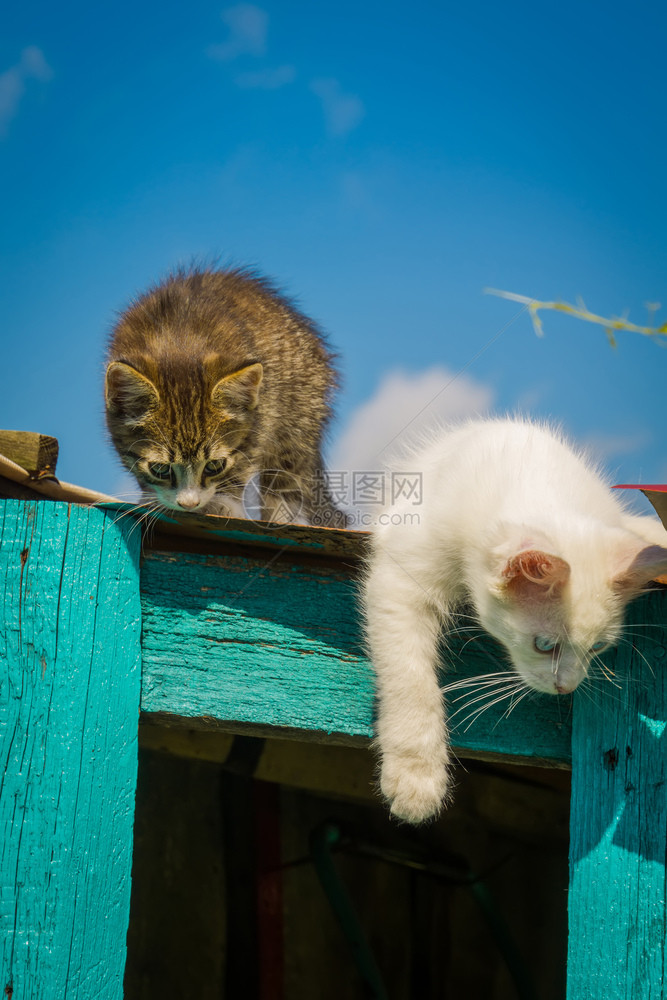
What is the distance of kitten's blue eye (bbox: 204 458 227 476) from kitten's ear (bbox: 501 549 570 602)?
51.1 inches

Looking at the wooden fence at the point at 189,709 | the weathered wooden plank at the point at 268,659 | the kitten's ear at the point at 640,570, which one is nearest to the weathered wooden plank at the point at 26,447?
the wooden fence at the point at 189,709

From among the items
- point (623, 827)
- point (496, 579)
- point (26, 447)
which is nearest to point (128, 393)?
point (26, 447)

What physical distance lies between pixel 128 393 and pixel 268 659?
1.19 metres

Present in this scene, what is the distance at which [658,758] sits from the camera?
1422mm

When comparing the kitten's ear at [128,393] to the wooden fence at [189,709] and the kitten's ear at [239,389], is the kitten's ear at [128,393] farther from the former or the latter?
the wooden fence at [189,709]

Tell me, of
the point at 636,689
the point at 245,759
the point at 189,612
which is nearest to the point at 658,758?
the point at 636,689

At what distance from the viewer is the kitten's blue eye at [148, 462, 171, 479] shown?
7.95 ft

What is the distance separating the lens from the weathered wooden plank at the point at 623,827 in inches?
54.4

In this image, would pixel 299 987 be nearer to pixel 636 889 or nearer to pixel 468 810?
pixel 468 810

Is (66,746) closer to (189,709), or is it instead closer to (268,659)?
(189,709)

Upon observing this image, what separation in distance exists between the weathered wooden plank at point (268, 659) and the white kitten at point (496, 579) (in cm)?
7

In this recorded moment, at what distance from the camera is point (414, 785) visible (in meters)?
1.44

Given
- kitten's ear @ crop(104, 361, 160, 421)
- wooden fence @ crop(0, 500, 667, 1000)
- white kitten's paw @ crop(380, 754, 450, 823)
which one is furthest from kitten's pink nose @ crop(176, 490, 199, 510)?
white kitten's paw @ crop(380, 754, 450, 823)

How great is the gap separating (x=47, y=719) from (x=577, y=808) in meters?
1.03
